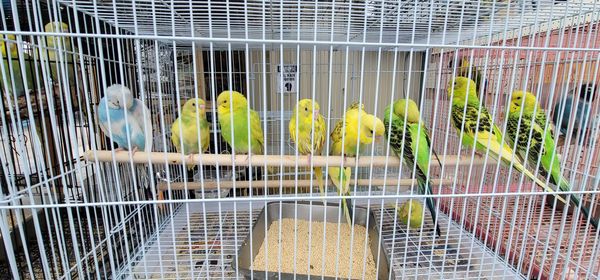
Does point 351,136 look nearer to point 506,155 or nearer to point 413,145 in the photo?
point 413,145

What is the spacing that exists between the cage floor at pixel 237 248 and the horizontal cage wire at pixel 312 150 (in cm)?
1

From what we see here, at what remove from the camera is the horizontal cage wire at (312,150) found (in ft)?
2.99

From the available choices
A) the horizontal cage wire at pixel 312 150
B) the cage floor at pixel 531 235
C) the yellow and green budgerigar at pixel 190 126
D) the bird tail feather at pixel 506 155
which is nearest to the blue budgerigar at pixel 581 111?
the horizontal cage wire at pixel 312 150

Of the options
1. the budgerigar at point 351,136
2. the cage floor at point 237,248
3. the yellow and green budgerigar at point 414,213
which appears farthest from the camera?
the yellow and green budgerigar at point 414,213

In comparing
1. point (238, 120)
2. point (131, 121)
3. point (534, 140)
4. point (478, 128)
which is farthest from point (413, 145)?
point (131, 121)

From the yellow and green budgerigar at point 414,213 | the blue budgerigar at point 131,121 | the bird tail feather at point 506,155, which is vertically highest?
the blue budgerigar at point 131,121

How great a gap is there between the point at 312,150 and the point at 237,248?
1.75 ft

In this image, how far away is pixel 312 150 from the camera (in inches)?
37.7

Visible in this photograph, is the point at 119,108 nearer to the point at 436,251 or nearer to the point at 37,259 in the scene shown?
the point at 37,259

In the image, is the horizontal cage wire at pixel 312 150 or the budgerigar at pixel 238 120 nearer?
the horizontal cage wire at pixel 312 150

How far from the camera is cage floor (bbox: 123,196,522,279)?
4.10ft

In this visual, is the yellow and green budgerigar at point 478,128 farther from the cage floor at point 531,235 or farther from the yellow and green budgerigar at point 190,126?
the yellow and green budgerigar at point 190,126

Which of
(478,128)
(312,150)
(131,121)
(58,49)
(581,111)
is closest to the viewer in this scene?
(58,49)

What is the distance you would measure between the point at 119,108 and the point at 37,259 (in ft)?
3.35
